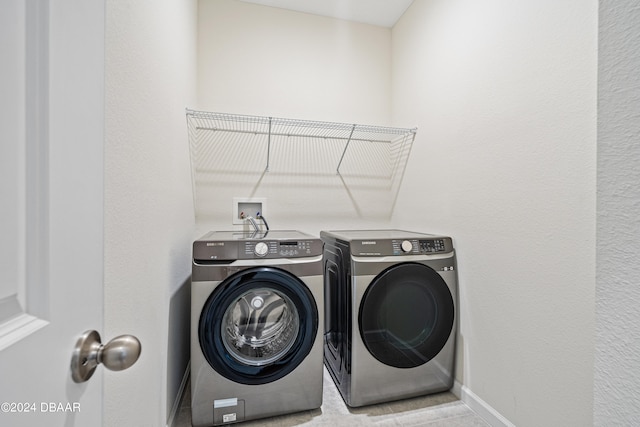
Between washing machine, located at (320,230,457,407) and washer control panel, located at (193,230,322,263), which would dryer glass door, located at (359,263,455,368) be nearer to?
washing machine, located at (320,230,457,407)

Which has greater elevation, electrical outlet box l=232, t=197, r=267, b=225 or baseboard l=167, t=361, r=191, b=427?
electrical outlet box l=232, t=197, r=267, b=225

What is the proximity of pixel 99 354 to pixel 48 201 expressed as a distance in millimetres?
250

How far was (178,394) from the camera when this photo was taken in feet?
4.90

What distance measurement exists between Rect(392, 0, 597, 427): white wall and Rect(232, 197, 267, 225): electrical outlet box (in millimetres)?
1213

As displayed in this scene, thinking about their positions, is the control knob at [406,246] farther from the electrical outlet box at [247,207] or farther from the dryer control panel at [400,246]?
the electrical outlet box at [247,207]

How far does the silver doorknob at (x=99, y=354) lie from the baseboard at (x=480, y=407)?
5.32 ft

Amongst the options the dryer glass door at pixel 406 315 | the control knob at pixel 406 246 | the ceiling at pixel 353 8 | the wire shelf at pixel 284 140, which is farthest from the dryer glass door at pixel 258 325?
the ceiling at pixel 353 8

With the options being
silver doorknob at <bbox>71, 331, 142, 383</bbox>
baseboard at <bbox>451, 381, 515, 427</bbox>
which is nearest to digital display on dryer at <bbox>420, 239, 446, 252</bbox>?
baseboard at <bbox>451, 381, 515, 427</bbox>

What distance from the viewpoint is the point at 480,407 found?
1431 mm

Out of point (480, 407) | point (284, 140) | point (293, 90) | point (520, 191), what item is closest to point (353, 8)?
point (293, 90)

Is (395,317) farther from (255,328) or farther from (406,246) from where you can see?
(255,328)

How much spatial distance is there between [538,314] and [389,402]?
92 centimetres

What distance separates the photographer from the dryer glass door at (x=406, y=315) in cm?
151

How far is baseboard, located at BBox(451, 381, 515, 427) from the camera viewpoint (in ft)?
4.38
